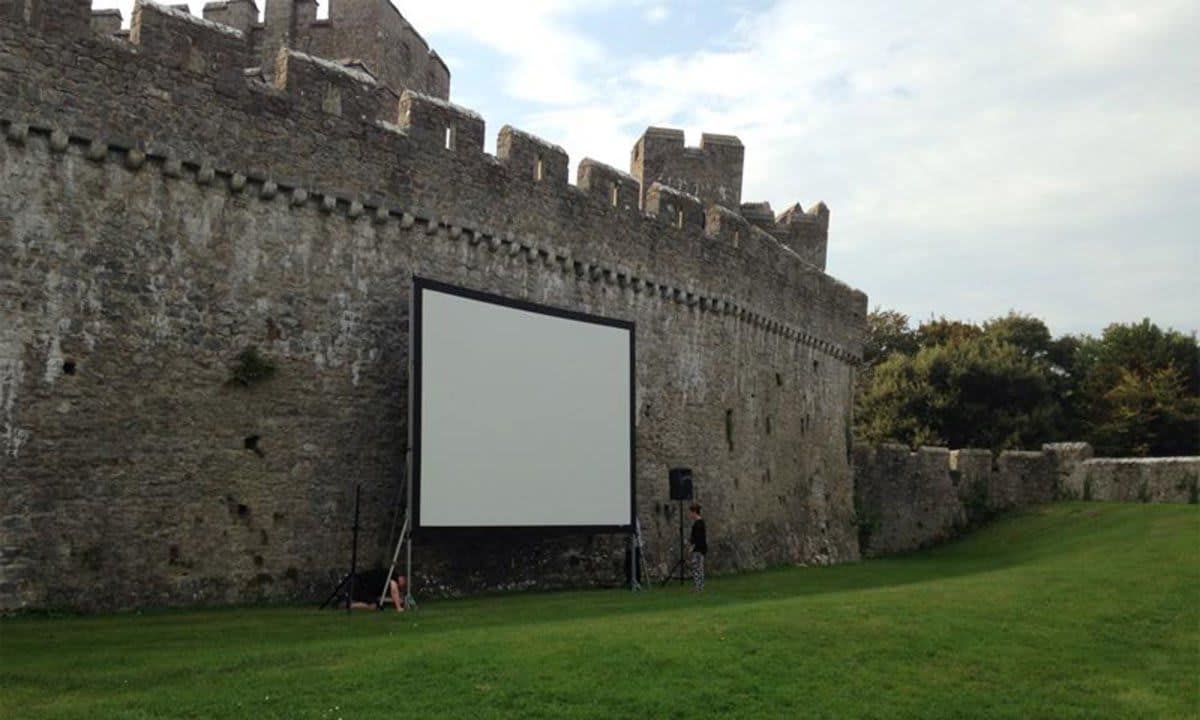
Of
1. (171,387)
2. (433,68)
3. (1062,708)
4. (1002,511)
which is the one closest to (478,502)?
(171,387)

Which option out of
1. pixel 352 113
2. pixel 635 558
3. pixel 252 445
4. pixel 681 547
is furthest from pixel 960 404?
pixel 252 445

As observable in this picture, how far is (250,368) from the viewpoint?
16016 mm

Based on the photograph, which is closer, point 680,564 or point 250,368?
point 250,368

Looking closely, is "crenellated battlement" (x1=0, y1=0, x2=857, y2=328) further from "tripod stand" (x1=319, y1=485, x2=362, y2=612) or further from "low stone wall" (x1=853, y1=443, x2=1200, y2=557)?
"low stone wall" (x1=853, y1=443, x2=1200, y2=557)

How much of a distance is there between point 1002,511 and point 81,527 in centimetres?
2983

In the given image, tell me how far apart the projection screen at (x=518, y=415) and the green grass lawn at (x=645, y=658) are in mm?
1682

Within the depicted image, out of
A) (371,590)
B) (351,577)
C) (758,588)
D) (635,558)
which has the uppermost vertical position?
(635,558)

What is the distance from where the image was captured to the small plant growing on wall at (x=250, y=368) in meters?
15.9

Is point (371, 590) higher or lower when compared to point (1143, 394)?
lower

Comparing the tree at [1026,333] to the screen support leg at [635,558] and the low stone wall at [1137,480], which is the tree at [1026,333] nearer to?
the low stone wall at [1137,480]

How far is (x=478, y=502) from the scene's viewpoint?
58.9ft

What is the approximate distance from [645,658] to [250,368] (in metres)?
7.28

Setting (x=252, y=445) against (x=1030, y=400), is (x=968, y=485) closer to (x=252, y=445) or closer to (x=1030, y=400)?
(x=1030, y=400)

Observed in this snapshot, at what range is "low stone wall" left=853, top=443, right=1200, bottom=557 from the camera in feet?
114
